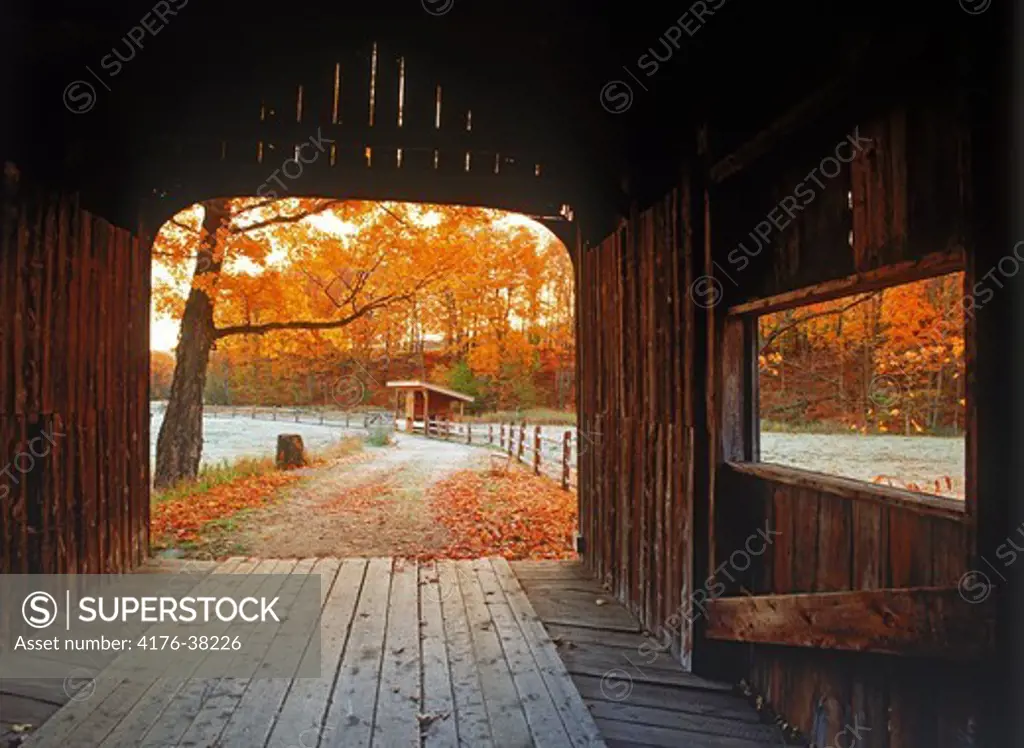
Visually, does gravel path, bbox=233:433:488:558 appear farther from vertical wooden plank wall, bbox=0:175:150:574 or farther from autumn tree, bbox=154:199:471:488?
autumn tree, bbox=154:199:471:488

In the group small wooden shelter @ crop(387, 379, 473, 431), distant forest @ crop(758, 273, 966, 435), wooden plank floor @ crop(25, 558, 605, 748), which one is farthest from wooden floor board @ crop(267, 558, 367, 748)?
small wooden shelter @ crop(387, 379, 473, 431)

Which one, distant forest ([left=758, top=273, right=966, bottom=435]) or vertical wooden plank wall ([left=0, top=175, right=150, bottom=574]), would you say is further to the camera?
vertical wooden plank wall ([left=0, top=175, right=150, bottom=574])

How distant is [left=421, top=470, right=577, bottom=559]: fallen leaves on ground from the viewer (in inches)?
282

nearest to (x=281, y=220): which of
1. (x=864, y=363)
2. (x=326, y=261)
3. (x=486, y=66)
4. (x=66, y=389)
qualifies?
(x=326, y=261)

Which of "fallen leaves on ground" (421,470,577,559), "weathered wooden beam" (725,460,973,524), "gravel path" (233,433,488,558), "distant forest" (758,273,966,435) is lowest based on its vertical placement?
"gravel path" (233,433,488,558)

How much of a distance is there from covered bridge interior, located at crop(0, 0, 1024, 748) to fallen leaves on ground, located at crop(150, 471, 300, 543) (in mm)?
2477

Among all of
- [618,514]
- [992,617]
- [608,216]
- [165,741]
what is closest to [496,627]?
[618,514]

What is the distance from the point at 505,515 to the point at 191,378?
6.34 meters

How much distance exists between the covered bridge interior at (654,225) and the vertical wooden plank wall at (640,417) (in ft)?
0.11

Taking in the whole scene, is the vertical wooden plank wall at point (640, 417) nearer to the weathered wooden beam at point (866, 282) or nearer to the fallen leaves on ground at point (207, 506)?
the weathered wooden beam at point (866, 282)

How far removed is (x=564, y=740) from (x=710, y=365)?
2.09 m

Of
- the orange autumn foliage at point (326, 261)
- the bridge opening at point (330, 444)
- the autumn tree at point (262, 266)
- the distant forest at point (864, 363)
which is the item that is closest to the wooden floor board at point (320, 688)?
the bridge opening at point (330, 444)

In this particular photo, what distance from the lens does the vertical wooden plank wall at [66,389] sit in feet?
12.2

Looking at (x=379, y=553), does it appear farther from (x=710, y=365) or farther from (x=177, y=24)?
(x=177, y=24)
